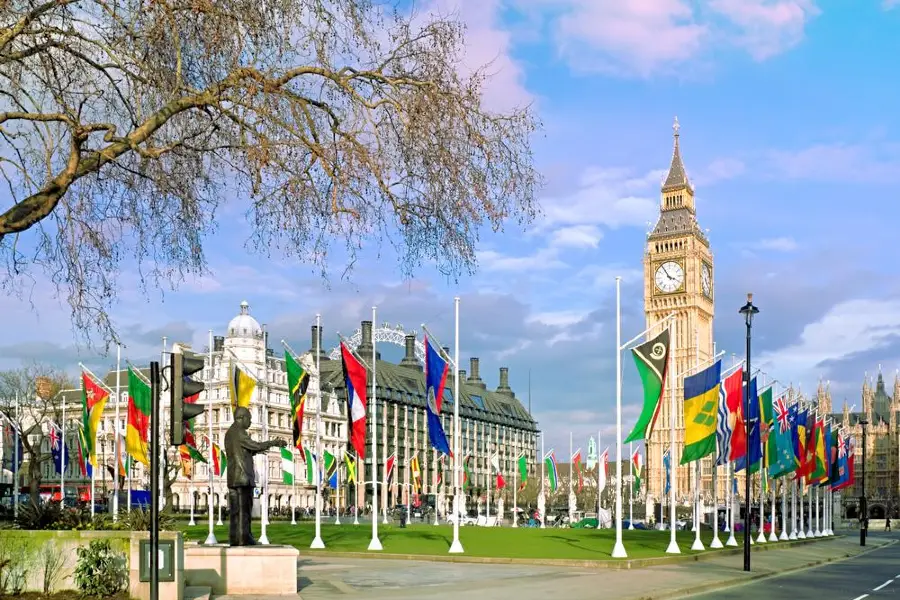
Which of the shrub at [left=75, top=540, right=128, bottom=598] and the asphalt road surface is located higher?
the shrub at [left=75, top=540, right=128, bottom=598]

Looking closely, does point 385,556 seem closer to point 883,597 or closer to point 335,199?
point 883,597

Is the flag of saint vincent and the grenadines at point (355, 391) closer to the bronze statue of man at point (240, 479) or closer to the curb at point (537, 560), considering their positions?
the curb at point (537, 560)

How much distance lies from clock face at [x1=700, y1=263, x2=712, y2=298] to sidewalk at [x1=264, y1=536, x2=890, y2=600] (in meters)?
136

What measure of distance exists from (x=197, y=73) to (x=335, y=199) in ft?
8.60

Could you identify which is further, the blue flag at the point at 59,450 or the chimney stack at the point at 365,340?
the chimney stack at the point at 365,340

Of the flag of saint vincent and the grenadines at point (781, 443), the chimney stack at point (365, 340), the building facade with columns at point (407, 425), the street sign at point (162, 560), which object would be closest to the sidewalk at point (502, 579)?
the street sign at point (162, 560)

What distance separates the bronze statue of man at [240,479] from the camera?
22.6m

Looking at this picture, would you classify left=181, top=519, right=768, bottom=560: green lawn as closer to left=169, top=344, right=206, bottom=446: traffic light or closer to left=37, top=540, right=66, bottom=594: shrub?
left=37, top=540, right=66, bottom=594: shrub

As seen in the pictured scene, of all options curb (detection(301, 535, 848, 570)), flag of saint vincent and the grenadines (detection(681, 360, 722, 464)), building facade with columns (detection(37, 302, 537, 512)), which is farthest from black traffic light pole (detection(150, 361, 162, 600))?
building facade with columns (detection(37, 302, 537, 512))

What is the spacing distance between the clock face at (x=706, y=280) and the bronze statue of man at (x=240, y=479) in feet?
508

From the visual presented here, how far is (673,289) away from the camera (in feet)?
563

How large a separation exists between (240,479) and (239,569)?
1838 mm

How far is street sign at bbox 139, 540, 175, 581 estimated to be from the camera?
16.5 meters

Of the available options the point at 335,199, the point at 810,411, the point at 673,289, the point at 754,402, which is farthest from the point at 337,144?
the point at 673,289
